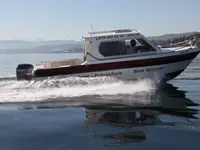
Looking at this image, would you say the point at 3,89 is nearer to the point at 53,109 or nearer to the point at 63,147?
the point at 53,109

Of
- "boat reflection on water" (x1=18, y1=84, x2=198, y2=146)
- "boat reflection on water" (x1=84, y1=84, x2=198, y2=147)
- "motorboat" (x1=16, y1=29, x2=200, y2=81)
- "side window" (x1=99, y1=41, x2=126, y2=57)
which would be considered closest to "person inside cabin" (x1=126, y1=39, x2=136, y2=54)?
"motorboat" (x1=16, y1=29, x2=200, y2=81)

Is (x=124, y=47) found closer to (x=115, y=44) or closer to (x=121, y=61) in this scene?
(x=115, y=44)

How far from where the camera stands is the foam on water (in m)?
10.6

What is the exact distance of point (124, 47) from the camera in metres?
12.3

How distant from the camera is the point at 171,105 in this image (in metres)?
8.87

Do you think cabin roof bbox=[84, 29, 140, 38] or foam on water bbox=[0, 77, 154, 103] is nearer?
foam on water bbox=[0, 77, 154, 103]

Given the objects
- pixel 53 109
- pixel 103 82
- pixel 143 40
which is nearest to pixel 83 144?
pixel 53 109

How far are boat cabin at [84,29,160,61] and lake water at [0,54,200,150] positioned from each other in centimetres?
99

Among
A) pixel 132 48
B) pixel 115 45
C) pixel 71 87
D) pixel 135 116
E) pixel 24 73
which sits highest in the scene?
pixel 115 45

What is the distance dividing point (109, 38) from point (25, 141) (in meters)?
7.00

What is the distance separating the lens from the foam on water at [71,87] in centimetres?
1065

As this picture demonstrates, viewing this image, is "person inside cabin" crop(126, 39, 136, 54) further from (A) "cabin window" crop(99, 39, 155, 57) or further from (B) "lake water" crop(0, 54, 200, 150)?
(B) "lake water" crop(0, 54, 200, 150)

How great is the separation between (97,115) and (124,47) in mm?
5141

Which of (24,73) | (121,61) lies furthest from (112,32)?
(24,73)
